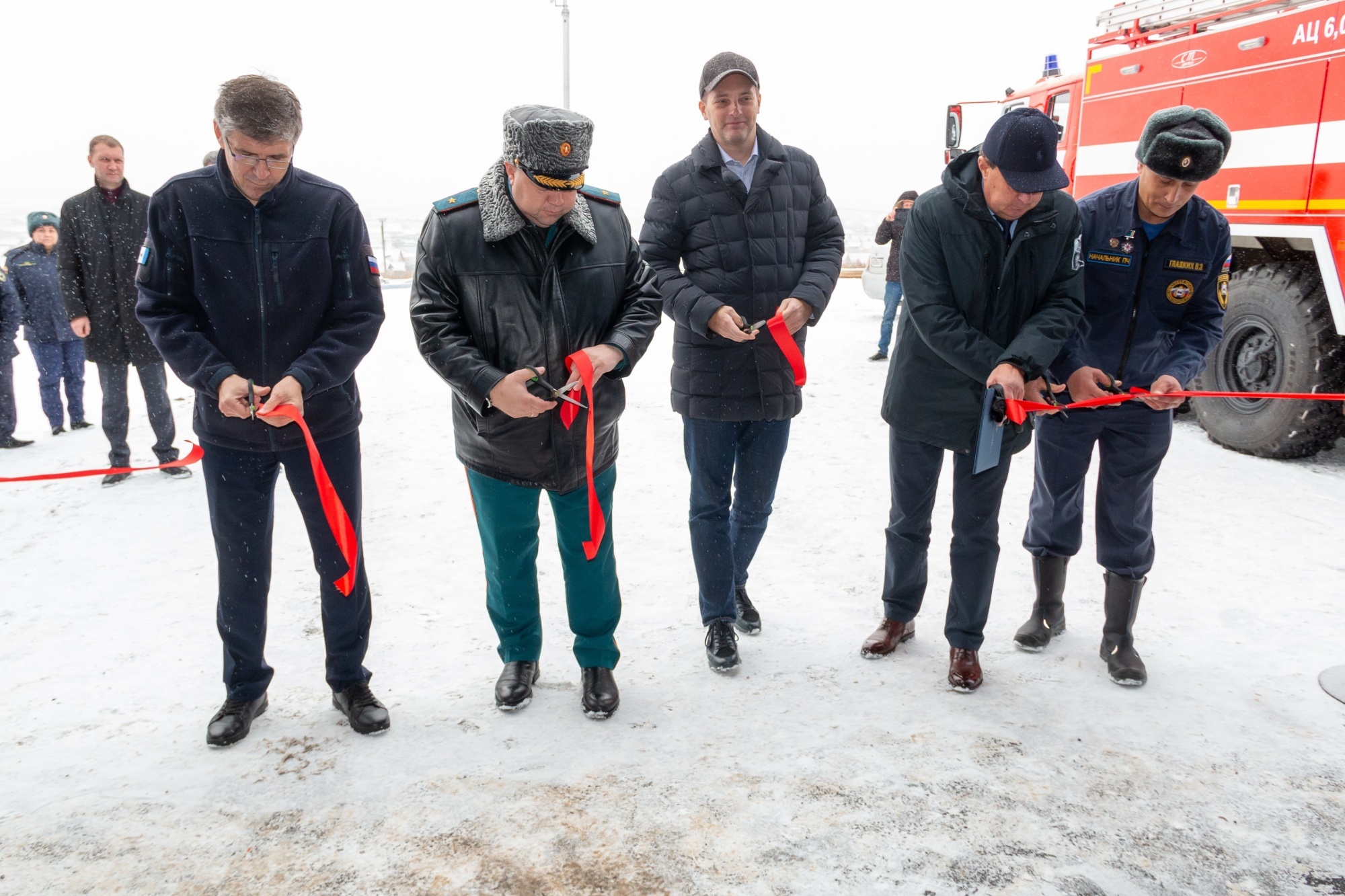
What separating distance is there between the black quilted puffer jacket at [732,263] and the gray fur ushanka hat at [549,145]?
2.26 ft

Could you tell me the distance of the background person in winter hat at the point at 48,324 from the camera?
246 inches

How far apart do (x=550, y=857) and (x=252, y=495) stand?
1346 mm

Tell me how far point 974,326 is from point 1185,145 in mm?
828

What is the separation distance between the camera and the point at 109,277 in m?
5.02

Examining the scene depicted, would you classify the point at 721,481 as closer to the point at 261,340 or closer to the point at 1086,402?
the point at 1086,402

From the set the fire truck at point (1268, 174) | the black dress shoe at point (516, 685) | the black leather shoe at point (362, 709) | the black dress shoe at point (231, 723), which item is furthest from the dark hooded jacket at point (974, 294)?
the fire truck at point (1268, 174)

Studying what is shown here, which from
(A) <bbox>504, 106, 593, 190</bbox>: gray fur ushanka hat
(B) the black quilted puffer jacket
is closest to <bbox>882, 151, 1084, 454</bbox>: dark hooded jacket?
(B) the black quilted puffer jacket

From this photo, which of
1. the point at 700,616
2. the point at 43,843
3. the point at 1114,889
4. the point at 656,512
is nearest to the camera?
the point at 1114,889

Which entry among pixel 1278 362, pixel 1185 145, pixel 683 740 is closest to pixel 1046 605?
pixel 683 740

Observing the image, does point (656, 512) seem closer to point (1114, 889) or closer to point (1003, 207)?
point (1003, 207)

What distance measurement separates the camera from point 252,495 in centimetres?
250

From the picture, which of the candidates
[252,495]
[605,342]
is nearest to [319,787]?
[252,495]

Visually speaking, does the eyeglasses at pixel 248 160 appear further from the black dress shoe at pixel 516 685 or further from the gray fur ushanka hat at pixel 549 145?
the black dress shoe at pixel 516 685

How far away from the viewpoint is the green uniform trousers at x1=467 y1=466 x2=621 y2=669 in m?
2.65
